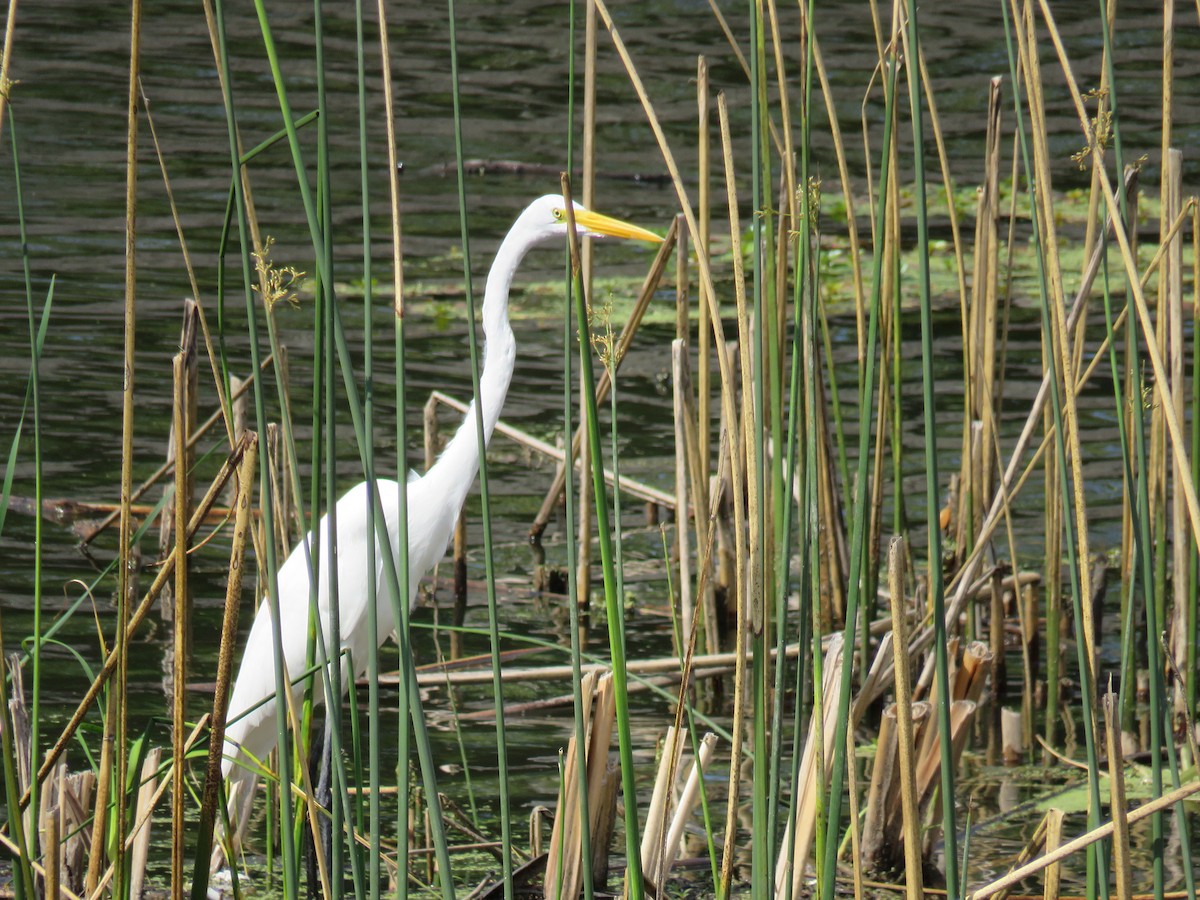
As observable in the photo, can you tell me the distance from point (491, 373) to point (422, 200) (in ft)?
18.2

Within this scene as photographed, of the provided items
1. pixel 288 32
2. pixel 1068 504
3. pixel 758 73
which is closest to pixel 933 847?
pixel 1068 504

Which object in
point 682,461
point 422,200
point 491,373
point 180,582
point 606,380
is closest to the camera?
point 180,582

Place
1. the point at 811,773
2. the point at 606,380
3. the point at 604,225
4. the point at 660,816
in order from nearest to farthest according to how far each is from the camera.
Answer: the point at 811,773, the point at 660,816, the point at 604,225, the point at 606,380

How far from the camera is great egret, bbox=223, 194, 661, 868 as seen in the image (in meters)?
3.61

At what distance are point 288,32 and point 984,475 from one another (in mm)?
A: 9204

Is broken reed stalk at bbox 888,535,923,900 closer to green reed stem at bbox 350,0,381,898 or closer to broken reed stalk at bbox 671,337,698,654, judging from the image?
green reed stem at bbox 350,0,381,898

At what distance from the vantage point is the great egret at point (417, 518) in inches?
142

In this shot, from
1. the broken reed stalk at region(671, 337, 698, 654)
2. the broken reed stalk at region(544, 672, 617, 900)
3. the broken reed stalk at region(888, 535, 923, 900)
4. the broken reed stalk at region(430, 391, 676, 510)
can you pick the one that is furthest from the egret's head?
the broken reed stalk at region(888, 535, 923, 900)

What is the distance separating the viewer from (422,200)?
355 inches

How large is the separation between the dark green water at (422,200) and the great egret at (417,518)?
0.44 m

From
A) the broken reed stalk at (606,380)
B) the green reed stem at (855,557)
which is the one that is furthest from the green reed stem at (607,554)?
the broken reed stalk at (606,380)

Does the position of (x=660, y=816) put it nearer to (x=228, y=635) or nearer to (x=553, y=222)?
(x=228, y=635)

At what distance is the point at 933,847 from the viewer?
10.9 feet

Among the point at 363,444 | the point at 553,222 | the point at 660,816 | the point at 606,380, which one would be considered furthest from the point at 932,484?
the point at 606,380
